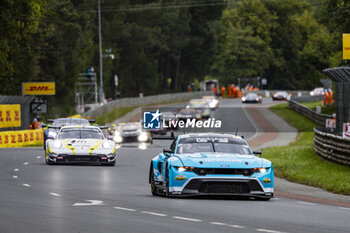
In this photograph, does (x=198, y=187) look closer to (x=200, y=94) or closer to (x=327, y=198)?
(x=327, y=198)

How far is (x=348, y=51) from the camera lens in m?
44.7

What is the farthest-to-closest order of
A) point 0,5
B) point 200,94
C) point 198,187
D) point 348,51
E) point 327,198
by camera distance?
point 200,94 < point 0,5 < point 348,51 < point 327,198 < point 198,187

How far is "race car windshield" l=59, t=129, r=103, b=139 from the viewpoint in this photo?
25.4 meters

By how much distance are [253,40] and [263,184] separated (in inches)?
4970

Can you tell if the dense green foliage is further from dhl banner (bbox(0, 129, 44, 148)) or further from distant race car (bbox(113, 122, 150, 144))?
distant race car (bbox(113, 122, 150, 144))

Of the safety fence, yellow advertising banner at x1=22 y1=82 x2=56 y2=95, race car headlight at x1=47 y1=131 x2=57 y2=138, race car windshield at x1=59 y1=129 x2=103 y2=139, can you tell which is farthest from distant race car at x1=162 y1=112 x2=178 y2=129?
race car windshield at x1=59 y1=129 x2=103 y2=139

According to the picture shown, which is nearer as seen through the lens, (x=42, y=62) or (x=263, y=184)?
(x=263, y=184)

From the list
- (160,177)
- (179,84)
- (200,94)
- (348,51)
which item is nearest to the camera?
(160,177)

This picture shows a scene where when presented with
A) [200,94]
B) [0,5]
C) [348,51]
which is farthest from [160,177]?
[200,94]

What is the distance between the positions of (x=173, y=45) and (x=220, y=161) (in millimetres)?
115328

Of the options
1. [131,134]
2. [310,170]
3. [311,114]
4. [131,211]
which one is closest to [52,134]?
[310,170]

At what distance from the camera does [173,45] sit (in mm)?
129250

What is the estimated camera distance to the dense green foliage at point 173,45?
79.1 meters

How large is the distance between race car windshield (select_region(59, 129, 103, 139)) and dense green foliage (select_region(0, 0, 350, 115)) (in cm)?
4453
